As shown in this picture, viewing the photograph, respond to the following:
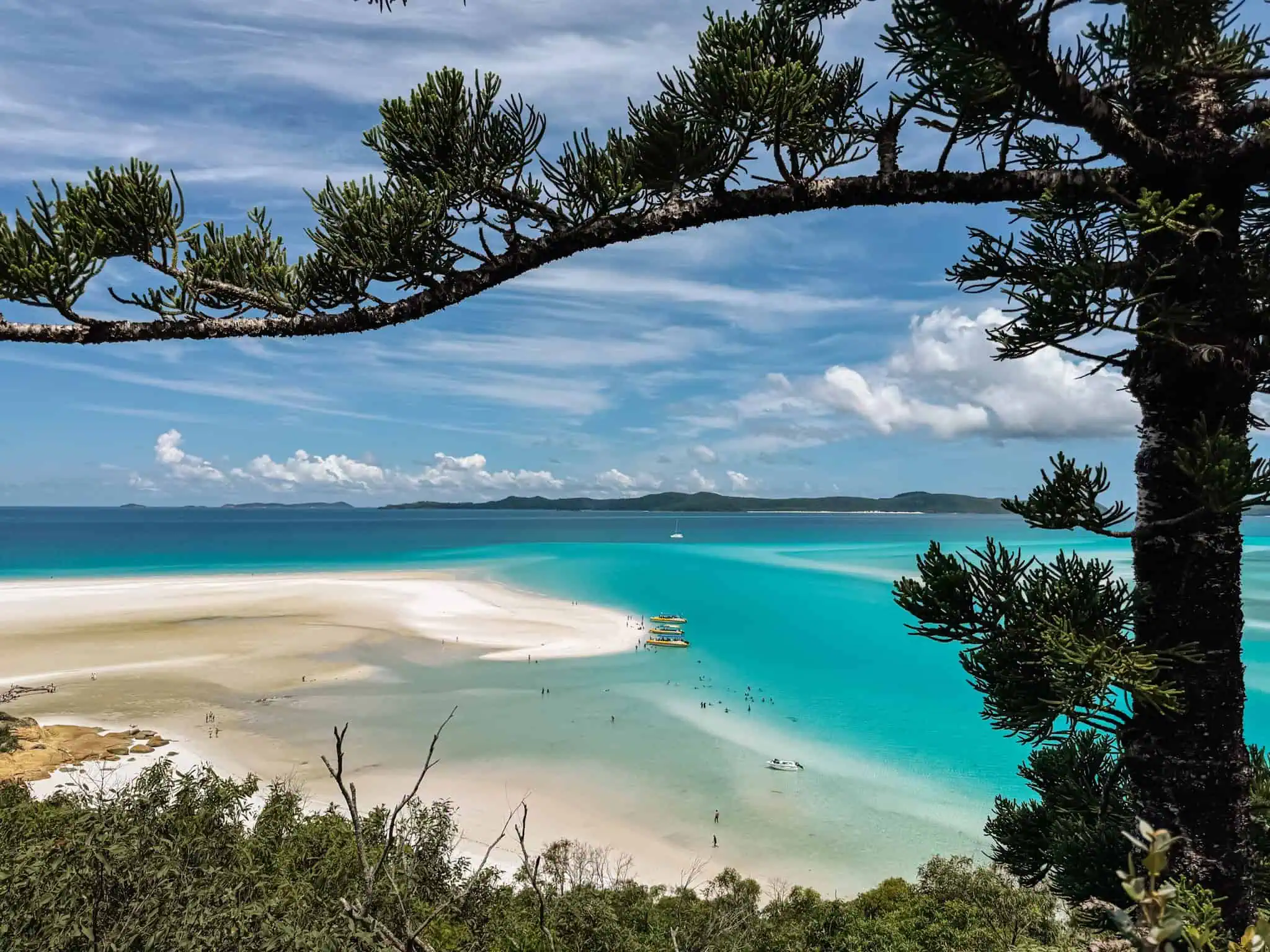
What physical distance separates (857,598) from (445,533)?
9972cm

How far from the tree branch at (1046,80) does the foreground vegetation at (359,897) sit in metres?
1.62

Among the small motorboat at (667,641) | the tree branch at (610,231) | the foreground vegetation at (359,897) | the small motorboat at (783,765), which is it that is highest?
the tree branch at (610,231)

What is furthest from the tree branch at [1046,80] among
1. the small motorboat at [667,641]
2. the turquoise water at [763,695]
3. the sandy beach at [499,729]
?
the small motorboat at [667,641]

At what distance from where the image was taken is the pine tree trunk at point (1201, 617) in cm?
164

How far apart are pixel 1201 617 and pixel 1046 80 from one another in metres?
1.25

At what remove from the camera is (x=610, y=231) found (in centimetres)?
200

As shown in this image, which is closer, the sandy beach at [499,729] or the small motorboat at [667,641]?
the sandy beach at [499,729]

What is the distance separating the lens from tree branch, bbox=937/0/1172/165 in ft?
4.22

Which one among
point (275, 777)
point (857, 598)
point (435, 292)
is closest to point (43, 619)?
point (275, 777)

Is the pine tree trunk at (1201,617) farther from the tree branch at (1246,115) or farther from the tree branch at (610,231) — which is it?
the tree branch at (610,231)

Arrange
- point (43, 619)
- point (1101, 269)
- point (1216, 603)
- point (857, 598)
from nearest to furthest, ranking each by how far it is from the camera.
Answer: point (1101, 269)
point (1216, 603)
point (43, 619)
point (857, 598)

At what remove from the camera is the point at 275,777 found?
1728 cm

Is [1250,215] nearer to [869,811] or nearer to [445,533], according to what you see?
[869,811]

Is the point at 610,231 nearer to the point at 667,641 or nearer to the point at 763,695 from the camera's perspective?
the point at 763,695
